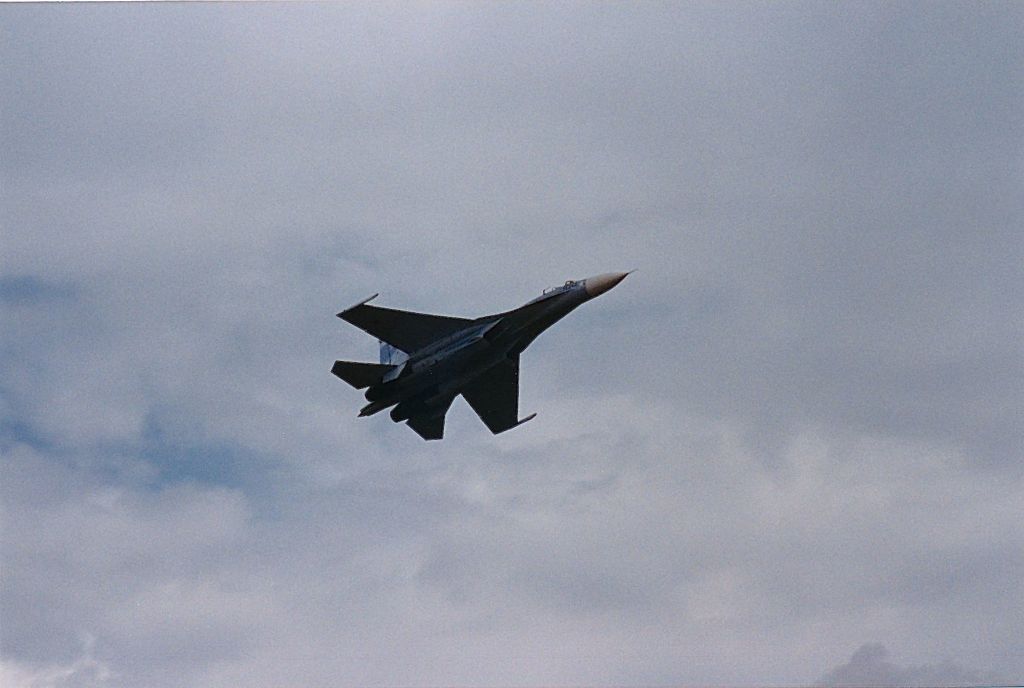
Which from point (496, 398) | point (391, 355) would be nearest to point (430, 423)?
point (496, 398)

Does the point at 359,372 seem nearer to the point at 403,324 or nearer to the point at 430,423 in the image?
the point at 403,324

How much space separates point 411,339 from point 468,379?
4.35m

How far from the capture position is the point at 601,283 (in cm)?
6806

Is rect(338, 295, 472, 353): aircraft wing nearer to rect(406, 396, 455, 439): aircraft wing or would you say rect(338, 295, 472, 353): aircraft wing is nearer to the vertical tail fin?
the vertical tail fin

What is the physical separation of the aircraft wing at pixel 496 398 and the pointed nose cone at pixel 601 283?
10860 mm

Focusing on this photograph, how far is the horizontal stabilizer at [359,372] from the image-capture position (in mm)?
71188

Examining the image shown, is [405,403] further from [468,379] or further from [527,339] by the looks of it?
[527,339]

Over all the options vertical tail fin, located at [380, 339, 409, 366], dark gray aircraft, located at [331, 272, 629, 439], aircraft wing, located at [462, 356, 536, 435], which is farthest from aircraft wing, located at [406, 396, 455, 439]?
vertical tail fin, located at [380, 339, 409, 366]

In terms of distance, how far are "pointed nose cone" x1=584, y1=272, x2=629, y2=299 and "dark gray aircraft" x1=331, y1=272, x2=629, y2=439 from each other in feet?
0.45

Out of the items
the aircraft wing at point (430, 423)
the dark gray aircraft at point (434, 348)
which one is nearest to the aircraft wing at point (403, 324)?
the dark gray aircraft at point (434, 348)

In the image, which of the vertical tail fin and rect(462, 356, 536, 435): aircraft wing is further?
rect(462, 356, 536, 435): aircraft wing

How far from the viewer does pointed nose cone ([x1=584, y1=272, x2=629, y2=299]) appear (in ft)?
222

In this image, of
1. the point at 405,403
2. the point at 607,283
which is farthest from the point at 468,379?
the point at 607,283

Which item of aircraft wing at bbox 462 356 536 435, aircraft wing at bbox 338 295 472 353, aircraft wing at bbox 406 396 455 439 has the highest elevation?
aircraft wing at bbox 338 295 472 353
